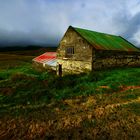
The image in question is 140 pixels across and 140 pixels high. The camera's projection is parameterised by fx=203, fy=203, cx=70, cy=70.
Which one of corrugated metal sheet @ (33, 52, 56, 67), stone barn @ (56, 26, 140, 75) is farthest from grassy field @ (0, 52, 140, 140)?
corrugated metal sheet @ (33, 52, 56, 67)

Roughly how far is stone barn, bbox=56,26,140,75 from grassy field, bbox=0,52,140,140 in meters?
5.13

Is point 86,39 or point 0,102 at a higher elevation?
point 86,39

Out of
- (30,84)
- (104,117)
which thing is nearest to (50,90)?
(30,84)

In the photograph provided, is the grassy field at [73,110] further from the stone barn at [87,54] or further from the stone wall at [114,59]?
the stone barn at [87,54]

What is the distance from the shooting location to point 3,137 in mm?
9422

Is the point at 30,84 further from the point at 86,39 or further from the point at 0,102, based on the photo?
the point at 86,39

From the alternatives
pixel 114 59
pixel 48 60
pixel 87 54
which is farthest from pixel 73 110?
pixel 48 60

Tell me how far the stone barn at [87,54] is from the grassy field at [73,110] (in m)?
5.13

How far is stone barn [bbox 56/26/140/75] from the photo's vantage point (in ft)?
78.5

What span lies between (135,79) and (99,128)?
1098cm

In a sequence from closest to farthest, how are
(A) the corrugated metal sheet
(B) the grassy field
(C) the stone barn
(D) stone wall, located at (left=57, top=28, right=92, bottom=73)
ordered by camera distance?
1. (B) the grassy field
2. (C) the stone barn
3. (D) stone wall, located at (left=57, top=28, right=92, bottom=73)
4. (A) the corrugated metal sheet

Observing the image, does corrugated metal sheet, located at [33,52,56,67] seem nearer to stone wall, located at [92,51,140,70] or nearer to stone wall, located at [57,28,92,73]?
stone wall, located at [57,28,92,73]

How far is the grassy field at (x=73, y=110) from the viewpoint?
950 cm

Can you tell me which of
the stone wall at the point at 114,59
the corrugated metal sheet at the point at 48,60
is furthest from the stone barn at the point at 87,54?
the corrugated metal sheet at the point at 48,60
